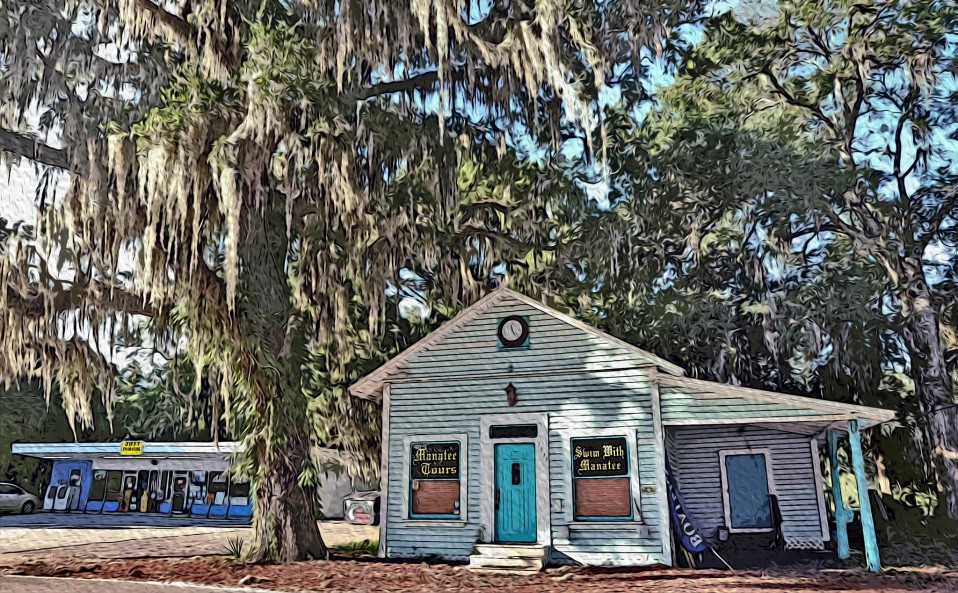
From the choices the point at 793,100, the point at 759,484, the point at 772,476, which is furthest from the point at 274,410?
the point at 793,100

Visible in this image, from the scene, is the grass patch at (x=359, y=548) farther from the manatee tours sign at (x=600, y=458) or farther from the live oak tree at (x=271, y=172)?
the manatee tours sign at (x=600, y=458)

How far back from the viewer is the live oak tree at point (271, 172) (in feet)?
36.8

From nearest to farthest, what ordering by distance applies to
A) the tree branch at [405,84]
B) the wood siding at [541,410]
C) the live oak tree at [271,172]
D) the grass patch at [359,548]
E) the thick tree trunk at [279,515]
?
the live oak tree at [271,172], the wood siding at [541,410], the thick tree trunk at [279,515], the tree branch at [405,84], the grass patch at [359,548]

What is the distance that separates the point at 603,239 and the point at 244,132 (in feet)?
28.4

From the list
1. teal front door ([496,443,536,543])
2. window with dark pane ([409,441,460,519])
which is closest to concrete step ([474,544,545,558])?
teal front door ([496,443,536,543])

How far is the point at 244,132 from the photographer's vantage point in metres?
11.2

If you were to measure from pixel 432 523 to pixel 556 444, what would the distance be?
2554mm

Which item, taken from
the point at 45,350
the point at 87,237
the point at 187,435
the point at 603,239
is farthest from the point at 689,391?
the point at 187,435

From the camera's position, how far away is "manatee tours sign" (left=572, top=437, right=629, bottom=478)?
12141 millimetres

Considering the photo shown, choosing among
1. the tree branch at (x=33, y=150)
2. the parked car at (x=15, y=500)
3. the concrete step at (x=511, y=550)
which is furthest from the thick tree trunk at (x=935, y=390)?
the parked car at (x=15, y=500)

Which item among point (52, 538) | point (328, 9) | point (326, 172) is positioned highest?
point (328, 9)

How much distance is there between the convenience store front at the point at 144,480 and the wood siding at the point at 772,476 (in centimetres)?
1832

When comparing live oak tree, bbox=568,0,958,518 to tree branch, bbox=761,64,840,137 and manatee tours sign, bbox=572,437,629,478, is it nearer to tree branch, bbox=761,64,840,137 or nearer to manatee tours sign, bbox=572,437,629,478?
tree branch, bbox=761,64,840,137

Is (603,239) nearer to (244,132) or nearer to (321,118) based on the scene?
(321,118)
